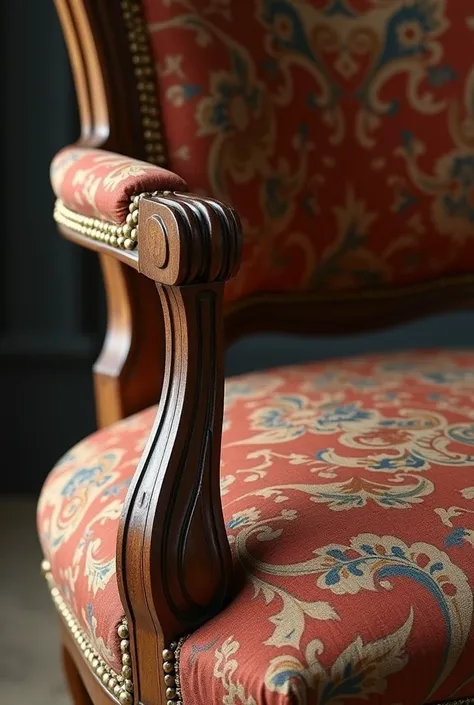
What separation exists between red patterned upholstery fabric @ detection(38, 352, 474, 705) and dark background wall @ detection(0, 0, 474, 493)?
819 mm

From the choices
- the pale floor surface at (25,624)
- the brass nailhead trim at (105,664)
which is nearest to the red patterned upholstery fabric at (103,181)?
the brass nailhead trim at (105,664)

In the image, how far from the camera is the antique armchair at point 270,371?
1.60 feet

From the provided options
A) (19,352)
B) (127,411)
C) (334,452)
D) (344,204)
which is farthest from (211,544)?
(19,352)

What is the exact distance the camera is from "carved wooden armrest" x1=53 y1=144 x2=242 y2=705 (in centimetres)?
49

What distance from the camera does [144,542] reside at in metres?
0.50

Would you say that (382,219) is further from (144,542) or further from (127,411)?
(144,542)

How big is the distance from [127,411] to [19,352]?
0.77 meters

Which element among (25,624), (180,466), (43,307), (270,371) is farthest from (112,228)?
(43,307)

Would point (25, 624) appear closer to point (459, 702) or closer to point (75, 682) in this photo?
point (75, 682)

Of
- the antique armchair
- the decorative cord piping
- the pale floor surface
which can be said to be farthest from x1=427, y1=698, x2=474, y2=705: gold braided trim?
the pale floor surface

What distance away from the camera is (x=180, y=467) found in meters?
0.51

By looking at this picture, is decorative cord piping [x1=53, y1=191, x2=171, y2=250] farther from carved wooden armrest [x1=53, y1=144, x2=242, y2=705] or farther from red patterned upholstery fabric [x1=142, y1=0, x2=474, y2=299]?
red patterned upholstery fabric [x1=142, y1=0, x2=474, y2=299]

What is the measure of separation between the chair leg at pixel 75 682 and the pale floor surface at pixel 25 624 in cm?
37

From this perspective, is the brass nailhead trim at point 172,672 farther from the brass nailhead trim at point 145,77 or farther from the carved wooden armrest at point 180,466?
the brass nailhead trim at point 145,77
